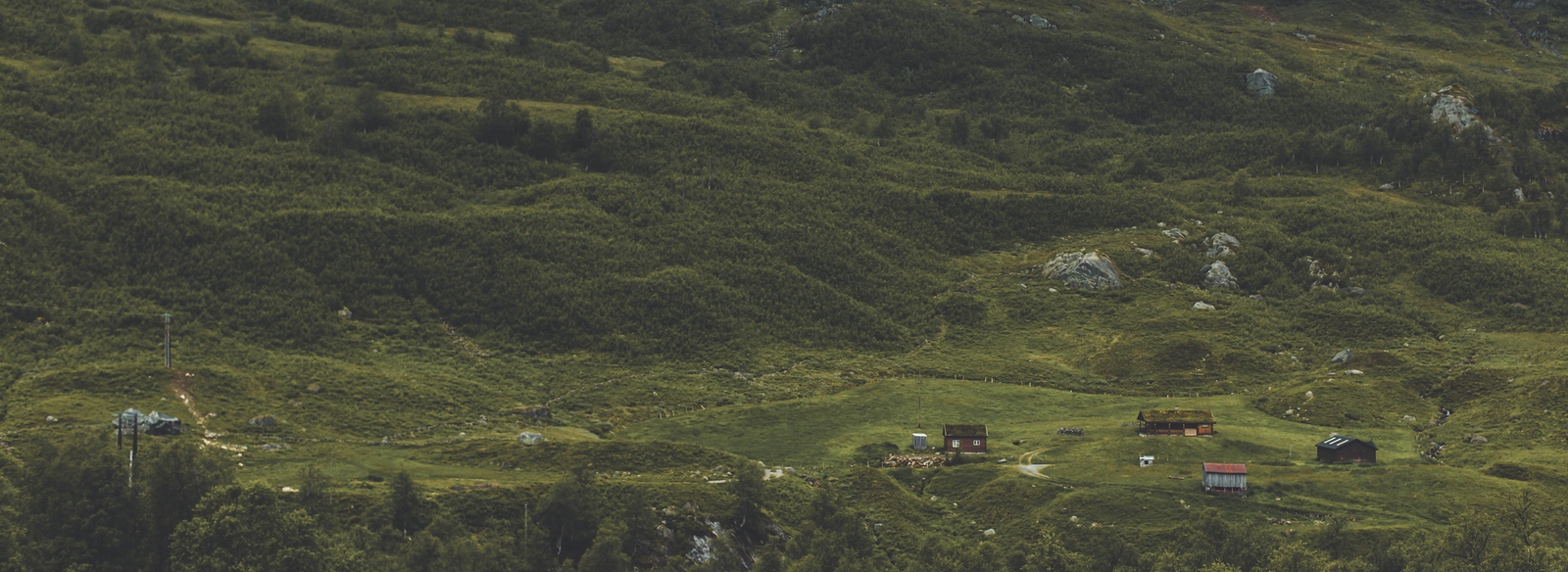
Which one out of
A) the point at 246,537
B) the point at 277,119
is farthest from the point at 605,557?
the point at 277,119

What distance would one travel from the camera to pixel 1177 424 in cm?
12244

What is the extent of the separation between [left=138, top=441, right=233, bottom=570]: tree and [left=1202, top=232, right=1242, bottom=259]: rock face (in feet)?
479

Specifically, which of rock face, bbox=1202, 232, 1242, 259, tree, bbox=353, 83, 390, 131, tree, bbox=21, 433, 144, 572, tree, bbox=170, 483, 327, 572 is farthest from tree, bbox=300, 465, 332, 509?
rock face, bbox=1202, 232, 1242, 259

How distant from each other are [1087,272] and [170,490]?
12832 centimetres

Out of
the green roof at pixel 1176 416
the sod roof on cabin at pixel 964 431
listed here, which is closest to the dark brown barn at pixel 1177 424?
the green roof at pixel 1176 416

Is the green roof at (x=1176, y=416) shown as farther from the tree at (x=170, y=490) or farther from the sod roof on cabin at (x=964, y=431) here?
the tree at (x=170, y=490)

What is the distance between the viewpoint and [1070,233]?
19938 cm

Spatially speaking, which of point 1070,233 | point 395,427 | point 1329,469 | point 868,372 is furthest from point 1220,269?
point 395,427

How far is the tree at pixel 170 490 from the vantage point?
78938mm

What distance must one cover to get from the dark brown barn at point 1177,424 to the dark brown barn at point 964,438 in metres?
16.5

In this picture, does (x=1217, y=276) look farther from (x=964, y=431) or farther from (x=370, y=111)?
(x=370, y=111)

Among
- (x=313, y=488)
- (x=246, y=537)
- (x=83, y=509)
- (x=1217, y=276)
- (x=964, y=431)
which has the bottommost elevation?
(x=964, y=431)

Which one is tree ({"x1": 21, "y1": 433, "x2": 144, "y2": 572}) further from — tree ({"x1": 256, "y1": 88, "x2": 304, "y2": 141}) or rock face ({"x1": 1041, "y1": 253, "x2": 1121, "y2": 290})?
rock face ({"x1": 1041, "y1": 253, "x2": 1121, "y2": 290})

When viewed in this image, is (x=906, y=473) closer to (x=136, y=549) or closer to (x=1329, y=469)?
(x=1329, y=469)
